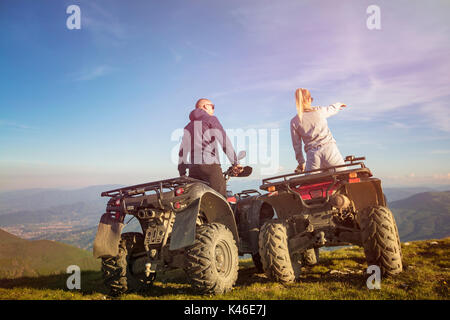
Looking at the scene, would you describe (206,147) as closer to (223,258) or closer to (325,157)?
(223,258)

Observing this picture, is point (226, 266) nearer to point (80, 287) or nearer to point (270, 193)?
point (270, 193)

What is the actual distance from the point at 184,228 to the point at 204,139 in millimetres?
2055

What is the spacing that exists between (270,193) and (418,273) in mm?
3120

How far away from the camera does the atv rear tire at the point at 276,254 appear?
543cm

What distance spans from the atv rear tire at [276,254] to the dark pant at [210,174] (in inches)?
53.1

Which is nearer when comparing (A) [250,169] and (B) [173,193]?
(B) [173,193]

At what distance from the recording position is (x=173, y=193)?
512 cm

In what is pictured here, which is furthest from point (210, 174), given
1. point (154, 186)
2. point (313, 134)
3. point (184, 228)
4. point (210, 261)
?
point (313, 134)

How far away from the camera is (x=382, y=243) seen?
16.2 feet

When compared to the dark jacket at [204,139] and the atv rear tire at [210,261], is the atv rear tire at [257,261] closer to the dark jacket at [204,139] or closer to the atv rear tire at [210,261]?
the atv rear tire at [210,261]
